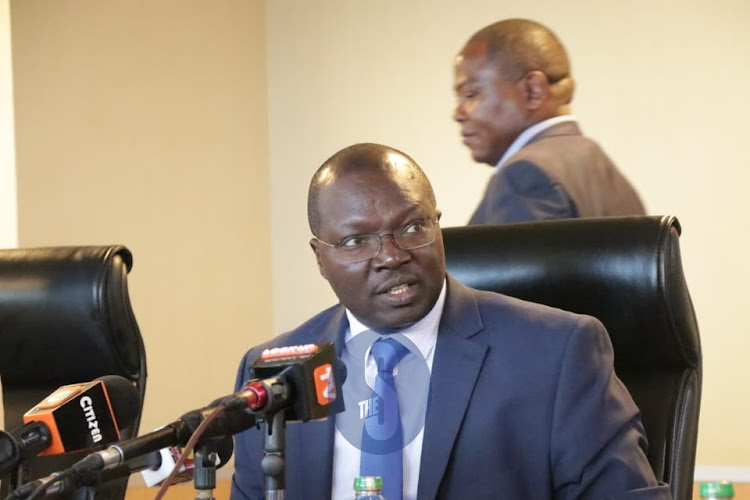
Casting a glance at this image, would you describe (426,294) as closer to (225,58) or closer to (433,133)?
(433,133)

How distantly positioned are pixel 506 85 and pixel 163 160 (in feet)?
6.24

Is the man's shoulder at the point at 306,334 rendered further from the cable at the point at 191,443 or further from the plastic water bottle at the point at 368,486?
the cable at the point at 191,443

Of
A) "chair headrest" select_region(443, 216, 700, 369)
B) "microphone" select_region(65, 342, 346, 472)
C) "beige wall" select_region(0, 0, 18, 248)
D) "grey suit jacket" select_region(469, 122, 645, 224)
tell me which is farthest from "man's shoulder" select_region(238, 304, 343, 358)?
"beige wall" select_region(0, 0, 18, 248)

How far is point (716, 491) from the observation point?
1443mm

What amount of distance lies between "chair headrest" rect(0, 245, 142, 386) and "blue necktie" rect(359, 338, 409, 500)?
75 cm

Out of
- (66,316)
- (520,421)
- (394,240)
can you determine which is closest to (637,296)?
(520,421)

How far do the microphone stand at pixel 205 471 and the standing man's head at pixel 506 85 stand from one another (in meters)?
2.65

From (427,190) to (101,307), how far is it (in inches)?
32.9

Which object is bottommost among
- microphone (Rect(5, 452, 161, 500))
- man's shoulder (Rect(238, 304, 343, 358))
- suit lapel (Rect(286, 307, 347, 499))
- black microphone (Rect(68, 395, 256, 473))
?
suit lapel (Rect(286, 307, 347, 499))

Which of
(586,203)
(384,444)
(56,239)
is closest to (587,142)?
(586,203)

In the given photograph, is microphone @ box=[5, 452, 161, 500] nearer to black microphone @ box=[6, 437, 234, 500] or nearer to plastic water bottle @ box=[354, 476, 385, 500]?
black microphone @ box=[6, 437, 234, 500]

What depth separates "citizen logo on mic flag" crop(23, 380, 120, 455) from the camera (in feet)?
4.30

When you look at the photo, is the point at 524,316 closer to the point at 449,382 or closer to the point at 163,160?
the point at 449,382

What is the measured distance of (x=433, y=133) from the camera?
5.25 m
